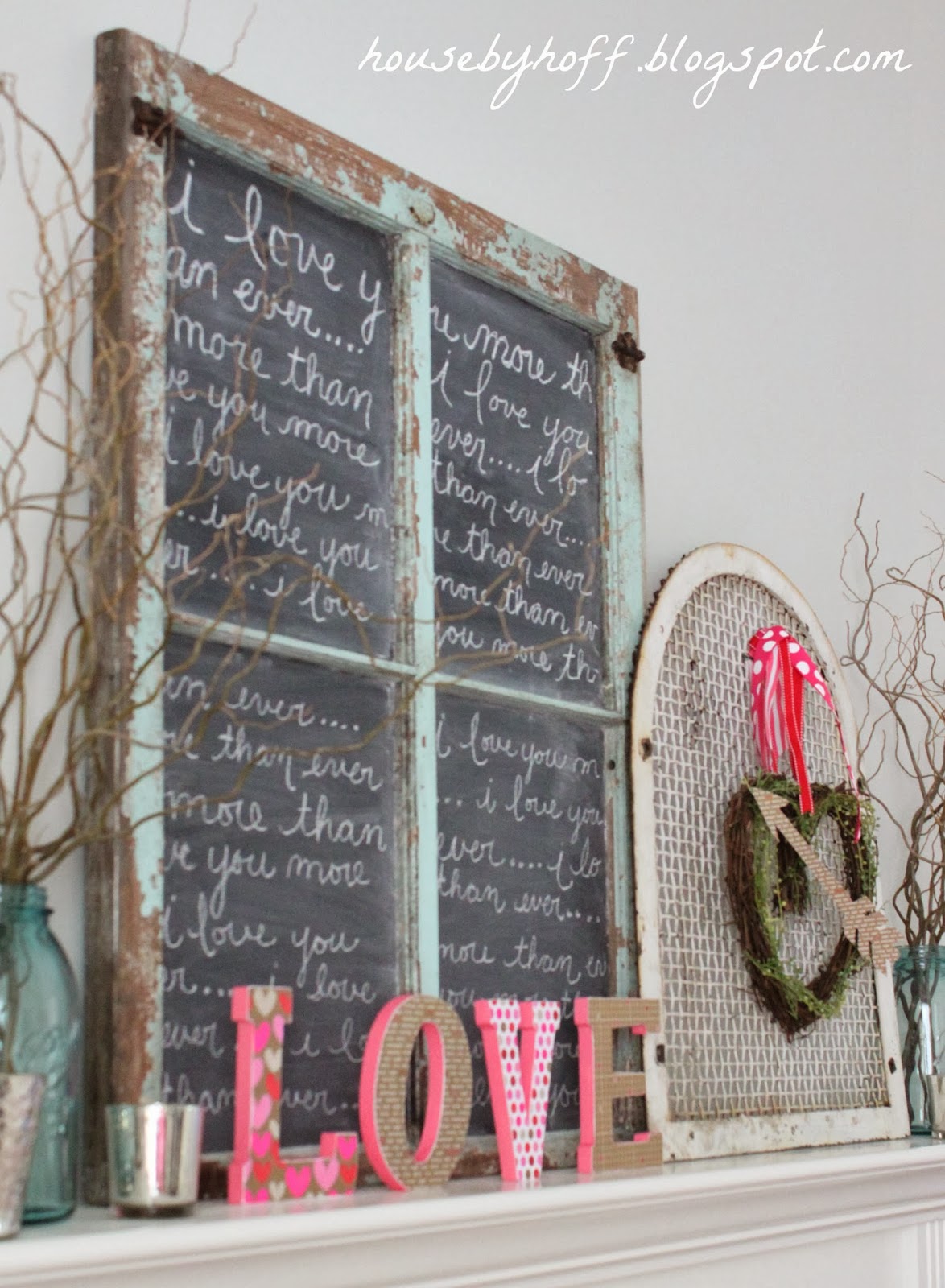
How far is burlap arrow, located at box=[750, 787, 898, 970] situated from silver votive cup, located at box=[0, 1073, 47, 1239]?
111 cm

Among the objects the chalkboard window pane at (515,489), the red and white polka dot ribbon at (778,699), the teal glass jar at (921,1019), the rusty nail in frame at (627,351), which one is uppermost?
the rusty nail in frame at (627,351)

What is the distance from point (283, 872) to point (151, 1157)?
0.35 metres

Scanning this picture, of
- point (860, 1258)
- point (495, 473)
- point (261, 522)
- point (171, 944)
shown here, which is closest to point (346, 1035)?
point (171, 944)

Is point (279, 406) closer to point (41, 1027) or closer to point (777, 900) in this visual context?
point (41, 1027)

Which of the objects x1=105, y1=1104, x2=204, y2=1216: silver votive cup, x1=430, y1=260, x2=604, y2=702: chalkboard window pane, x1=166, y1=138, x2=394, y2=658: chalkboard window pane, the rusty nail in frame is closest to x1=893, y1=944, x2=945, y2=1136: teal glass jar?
x1=430, y1=260, x2=604, y2=702: chalkboard window pane

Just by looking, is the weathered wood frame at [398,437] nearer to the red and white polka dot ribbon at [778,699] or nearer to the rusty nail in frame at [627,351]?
the rusty nail in frame at [627,351]

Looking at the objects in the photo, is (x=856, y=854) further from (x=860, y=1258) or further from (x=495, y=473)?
(x=495, y=473)

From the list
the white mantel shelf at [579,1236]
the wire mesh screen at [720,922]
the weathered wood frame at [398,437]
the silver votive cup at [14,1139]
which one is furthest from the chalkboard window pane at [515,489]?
the silver votive cup at [14,1139]

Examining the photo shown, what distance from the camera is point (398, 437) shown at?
1.77 meters

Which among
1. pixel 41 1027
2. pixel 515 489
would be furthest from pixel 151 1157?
pixel 515 489

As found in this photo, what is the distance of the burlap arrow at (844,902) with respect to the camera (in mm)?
2074

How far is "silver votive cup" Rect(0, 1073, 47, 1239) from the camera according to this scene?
1.16 metres

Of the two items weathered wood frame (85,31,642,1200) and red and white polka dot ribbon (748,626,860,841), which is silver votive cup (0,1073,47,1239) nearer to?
weathered wood frame (85,31,642,1200)

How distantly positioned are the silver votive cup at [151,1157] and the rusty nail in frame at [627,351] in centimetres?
115
